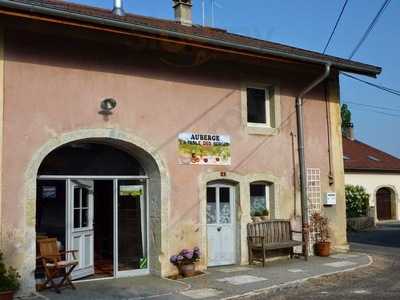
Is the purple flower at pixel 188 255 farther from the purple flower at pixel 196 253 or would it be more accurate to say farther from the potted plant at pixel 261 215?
A: the potted plant at pixel 261 215

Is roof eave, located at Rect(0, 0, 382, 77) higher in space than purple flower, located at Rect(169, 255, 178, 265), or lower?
higher

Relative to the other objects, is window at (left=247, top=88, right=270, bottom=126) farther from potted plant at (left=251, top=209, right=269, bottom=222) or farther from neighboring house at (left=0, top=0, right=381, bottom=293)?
potted plant at (left=251, top=209, right=269, bottom=222)

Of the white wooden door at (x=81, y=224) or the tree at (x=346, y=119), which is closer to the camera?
the white wooden door at (x=81, y=224)

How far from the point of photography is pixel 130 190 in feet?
35.2

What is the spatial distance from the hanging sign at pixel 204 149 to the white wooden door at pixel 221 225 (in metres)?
0.64

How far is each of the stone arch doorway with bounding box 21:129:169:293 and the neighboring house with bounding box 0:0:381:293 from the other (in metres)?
0.02

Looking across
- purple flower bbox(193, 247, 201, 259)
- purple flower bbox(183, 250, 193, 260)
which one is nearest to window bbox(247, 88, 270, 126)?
purple flower bbox(193, 247, 201, 259)

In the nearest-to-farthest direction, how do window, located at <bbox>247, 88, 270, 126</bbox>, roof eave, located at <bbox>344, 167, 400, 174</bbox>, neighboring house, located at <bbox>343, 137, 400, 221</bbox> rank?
window, located at <bbox>247, 88, 270, 126</bbox>, roof eave, located at <bbox>344, 167, 400, 174</bbox>, neighboring house, located at <bbox>343, 137, 400, 221</bbox>

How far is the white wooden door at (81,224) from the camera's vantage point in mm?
9836

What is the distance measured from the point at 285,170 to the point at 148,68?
4.26 metres

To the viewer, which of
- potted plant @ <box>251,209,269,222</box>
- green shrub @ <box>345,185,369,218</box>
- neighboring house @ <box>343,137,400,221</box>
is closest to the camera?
potted plant @ <box>251,209,269,222</box>

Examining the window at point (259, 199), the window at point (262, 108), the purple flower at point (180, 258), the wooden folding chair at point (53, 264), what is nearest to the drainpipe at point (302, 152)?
A: the window at point (262, 108)

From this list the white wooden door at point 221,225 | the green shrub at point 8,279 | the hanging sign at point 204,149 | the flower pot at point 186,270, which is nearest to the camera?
the green shrub at point 8,279

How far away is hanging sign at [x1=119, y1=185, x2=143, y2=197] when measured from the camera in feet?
34.9
